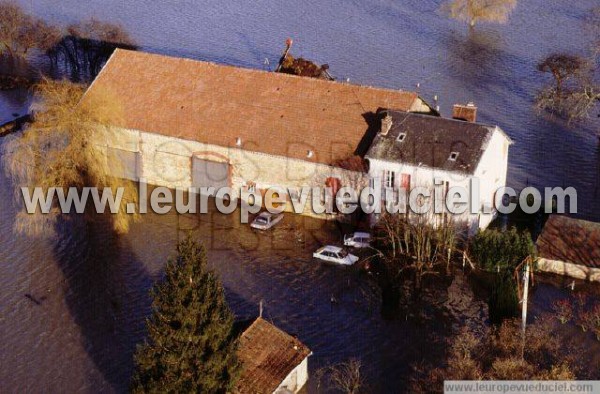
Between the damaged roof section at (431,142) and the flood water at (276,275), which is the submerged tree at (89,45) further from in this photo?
→ the damaged roof section at (431,142)

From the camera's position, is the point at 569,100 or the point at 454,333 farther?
the point at 569,100

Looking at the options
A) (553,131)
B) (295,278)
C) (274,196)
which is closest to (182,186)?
(274,196)

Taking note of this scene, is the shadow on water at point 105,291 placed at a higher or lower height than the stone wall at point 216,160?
lower

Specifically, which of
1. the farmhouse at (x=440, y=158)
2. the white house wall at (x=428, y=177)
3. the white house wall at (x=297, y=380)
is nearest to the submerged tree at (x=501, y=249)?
the white house wall at (x=428, y=177)

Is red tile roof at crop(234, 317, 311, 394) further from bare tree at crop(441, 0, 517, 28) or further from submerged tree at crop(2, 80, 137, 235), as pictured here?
bare tree at crop(441, 0, 517, 28)

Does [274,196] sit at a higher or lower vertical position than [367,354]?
higher

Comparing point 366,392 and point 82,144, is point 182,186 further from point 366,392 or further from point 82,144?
point 366,392

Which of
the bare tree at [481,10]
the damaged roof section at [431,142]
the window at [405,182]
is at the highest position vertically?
the bare tree at [481,10]

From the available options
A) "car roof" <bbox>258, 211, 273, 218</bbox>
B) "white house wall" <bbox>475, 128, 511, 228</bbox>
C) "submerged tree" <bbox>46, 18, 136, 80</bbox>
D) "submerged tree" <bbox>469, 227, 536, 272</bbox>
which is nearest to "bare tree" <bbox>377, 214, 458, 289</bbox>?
"submerged tree" <bbox>469, 227, 536, 272</bbox>
